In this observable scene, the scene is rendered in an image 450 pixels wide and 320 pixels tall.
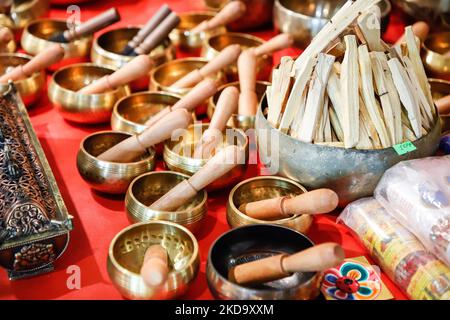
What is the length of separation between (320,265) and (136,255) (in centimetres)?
44

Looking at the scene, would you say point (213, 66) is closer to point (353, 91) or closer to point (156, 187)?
point (156, 187)

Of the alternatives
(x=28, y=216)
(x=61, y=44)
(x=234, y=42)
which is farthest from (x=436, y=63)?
(x=28, y=216)

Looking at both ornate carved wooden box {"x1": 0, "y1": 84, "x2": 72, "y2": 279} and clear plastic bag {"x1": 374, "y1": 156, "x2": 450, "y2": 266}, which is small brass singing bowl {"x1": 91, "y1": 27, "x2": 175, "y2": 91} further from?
clear plastic bag {"x1": 374, "y1": 156, "x2": 450, "y2": 266}

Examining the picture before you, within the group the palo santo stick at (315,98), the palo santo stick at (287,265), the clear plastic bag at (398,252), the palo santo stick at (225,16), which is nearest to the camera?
the palo santo stick at (287,265)

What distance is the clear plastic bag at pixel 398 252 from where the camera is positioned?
4.06ft

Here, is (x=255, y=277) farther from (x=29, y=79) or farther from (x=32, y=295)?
(x=29, y=79)

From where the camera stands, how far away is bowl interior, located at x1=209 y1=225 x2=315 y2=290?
130 centimetres

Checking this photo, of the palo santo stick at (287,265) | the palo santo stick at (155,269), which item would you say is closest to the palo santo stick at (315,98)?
the palo santo stick at (287,265)

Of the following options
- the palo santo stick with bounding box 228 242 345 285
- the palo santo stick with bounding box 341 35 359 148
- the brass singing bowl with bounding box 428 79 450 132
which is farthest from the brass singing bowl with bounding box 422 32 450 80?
the palo santo stick with bounding box 228 242 345 285

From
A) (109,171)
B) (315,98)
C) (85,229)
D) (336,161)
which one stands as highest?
(315,98)

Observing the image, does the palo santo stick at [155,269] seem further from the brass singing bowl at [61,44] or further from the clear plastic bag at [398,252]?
the brass singing bowl at [61,44]

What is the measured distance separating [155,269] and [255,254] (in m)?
0.29

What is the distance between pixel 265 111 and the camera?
1627mm

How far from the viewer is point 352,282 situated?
4.35 feet
